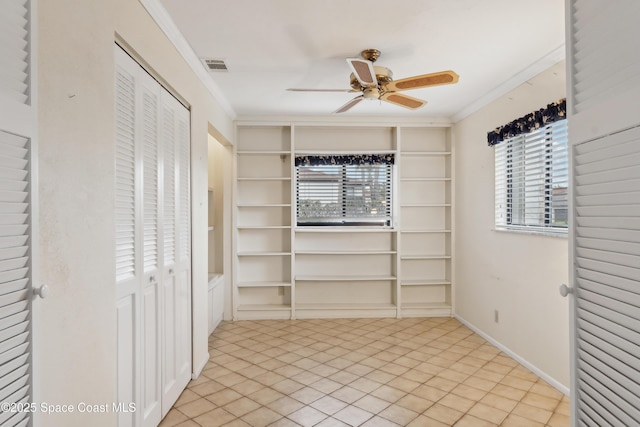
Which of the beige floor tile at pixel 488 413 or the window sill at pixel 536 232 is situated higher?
the window sill at pixel 536 232

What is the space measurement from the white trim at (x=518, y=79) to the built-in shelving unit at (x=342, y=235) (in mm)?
819

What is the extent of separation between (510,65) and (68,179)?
3.31 meters

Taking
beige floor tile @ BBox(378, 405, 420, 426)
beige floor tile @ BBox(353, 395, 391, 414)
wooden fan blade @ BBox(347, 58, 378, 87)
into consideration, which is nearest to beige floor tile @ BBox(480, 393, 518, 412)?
beige floor tile @ BBox(378, 405, 420, 426)

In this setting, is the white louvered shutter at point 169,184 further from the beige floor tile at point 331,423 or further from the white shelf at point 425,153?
the white shelf at point 425,153

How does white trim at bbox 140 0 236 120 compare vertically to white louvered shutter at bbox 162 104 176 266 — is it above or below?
above

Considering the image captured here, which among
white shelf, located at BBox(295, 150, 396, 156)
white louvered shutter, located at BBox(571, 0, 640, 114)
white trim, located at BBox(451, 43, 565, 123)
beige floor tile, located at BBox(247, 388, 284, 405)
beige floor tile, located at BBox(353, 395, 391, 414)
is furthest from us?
white shelf, located at BBox(295, 150, 396, 156)

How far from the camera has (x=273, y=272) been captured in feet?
16.4

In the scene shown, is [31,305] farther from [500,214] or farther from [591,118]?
[500,214]

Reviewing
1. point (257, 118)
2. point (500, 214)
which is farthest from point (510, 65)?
point (257, 118)

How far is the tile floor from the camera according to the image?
246 cm

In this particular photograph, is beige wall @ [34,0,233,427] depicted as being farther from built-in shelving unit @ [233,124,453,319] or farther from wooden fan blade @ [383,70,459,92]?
built-in shelving unit @ [233,124,453,319]

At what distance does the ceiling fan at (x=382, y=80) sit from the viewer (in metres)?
2.45

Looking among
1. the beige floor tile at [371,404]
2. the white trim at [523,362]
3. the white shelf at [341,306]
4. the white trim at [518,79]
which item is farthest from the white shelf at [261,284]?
the white trim at [518,79]

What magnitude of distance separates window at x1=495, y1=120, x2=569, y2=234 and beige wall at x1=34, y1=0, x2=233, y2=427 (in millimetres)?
3079
